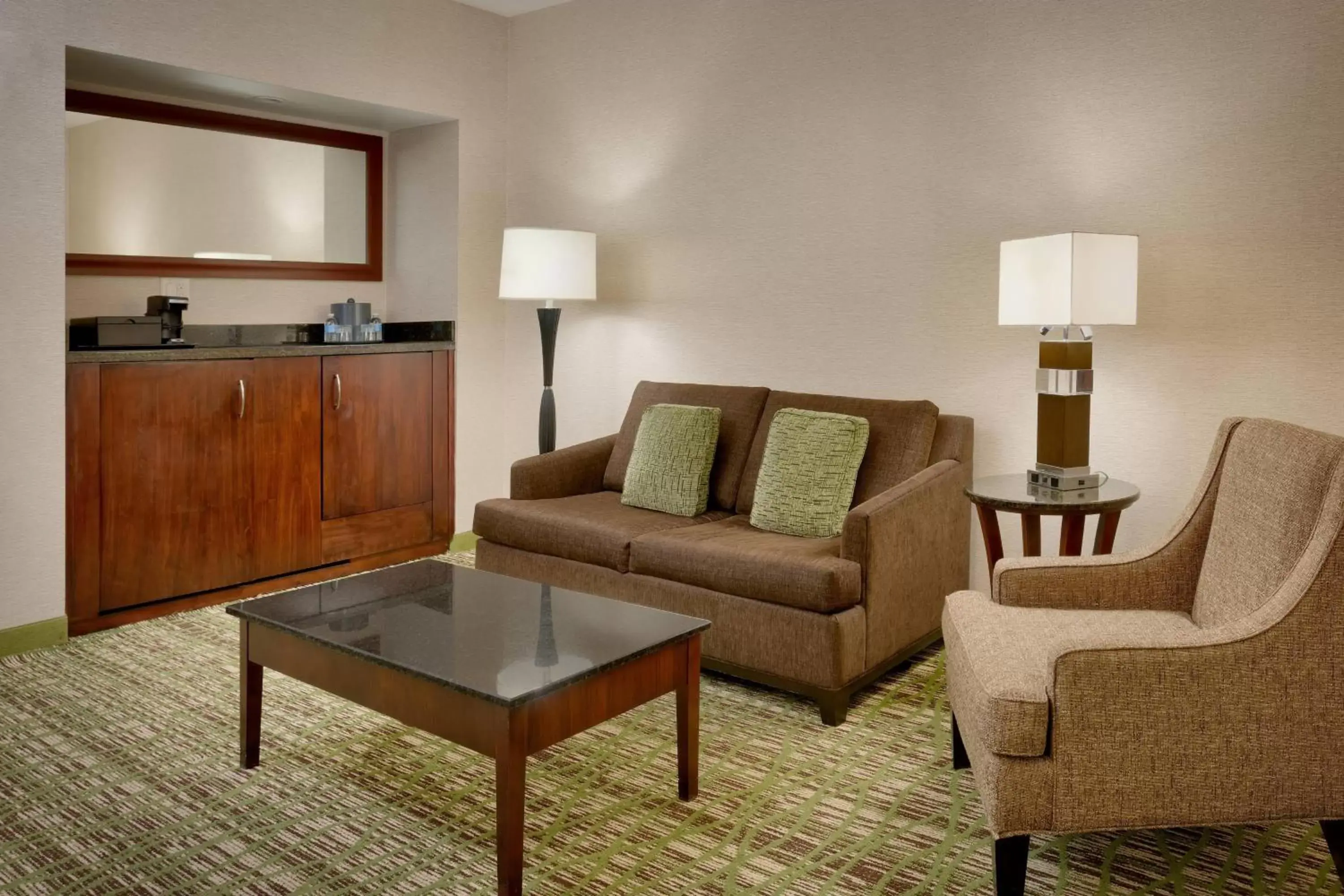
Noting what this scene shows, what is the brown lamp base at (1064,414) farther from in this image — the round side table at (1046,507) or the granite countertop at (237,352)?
the granite countertop at (237,352)

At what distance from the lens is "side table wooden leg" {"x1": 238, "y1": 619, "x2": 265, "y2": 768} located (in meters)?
2.65

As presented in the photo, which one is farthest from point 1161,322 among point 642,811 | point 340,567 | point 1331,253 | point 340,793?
point 340,567

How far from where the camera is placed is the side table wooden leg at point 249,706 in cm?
265

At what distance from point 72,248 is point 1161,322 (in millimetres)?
3952

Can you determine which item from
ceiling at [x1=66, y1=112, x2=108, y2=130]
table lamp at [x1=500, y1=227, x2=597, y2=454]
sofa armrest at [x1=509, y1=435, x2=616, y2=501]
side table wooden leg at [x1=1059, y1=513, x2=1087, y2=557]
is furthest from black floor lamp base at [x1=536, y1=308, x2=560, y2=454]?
side table wooden leg at [x1=1059, y1=513, x2=1087, y2=557]

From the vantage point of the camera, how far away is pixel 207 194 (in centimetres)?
459

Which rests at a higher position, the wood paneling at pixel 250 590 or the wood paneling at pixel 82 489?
the wood paneling at pixel 82 489

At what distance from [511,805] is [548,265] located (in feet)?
9.31

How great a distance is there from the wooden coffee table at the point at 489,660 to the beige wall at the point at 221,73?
140 centimetres

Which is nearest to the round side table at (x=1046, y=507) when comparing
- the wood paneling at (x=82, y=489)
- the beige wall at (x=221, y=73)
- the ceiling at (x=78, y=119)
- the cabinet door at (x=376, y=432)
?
the cabinet door at (x=376, y=432)

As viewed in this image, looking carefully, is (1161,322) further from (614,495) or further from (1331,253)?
(614,495)

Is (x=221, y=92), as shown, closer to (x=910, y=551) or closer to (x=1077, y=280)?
(x=910, y=551)

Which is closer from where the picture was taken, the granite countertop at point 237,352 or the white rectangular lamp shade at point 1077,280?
the white rectangular lamp shade at point 1077,280

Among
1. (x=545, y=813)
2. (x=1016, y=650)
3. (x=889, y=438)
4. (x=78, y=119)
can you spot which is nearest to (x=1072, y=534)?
(x=889, y=438)
